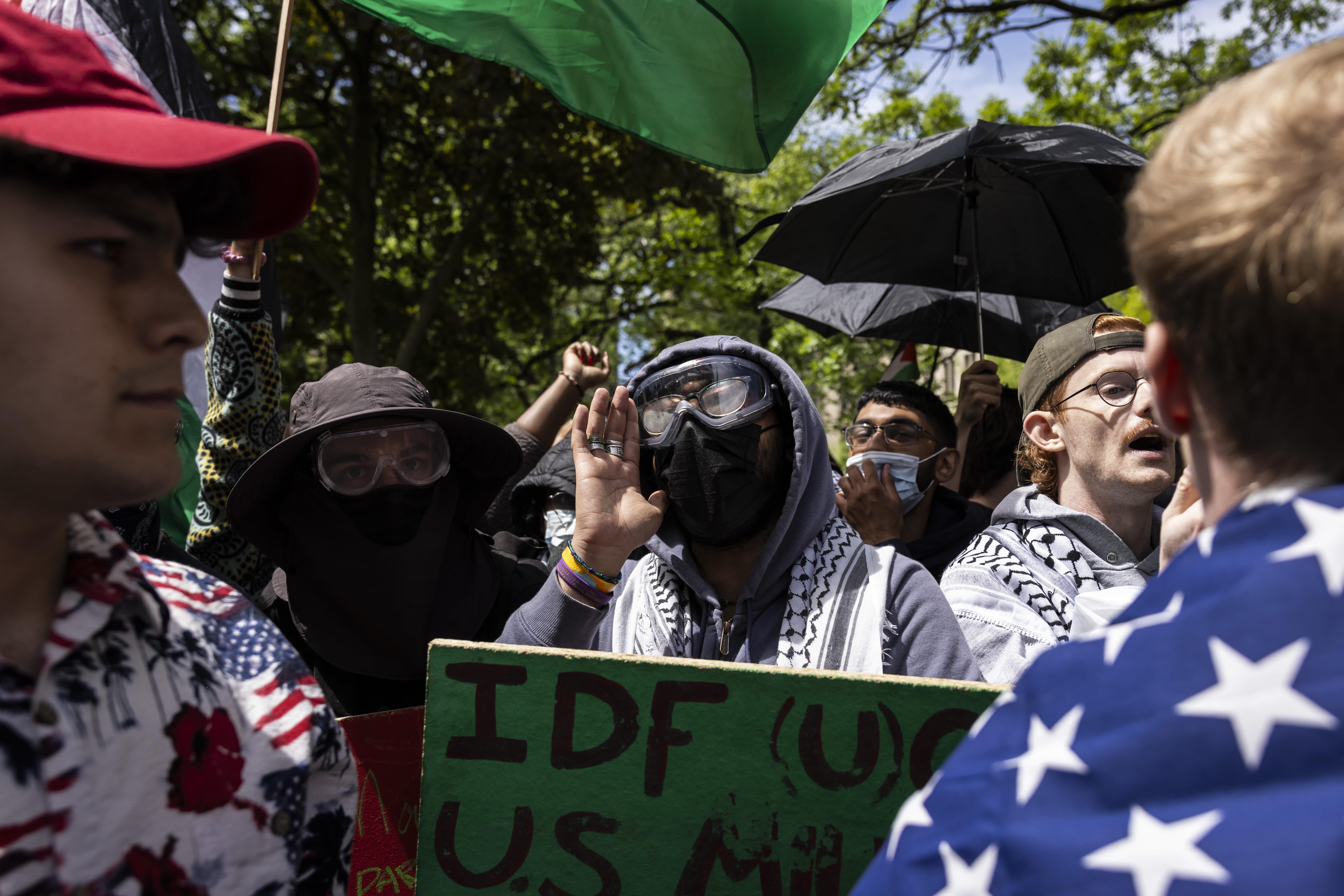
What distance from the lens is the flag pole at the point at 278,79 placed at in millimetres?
2713

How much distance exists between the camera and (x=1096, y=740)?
0.91 m

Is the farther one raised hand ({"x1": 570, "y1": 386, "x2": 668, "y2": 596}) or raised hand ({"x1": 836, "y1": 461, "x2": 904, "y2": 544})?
raised hand ({"x1": 836, "y1": 461, "x2": 904, "y2": 544})

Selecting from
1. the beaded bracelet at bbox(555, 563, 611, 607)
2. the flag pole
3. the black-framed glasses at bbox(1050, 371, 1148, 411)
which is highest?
the flag pole

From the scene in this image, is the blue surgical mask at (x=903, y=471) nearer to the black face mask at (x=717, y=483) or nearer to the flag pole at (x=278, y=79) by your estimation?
the black face mask at (x=717, y=483)

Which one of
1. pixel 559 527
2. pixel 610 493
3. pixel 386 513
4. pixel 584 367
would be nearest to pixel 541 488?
pixel 559 527

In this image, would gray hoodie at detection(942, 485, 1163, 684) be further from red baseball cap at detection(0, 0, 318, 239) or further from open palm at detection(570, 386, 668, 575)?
red baseball cap at detection(0, 0, 318, 239)

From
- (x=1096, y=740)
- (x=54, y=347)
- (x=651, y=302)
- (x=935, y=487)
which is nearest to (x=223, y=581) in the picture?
(x=54, y=347)

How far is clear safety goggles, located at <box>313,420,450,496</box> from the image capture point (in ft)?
9.43

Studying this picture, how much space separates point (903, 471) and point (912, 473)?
0.14 ft

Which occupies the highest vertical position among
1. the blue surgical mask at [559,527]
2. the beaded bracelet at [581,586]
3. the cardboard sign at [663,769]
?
the beaded bracelet at [581,586]

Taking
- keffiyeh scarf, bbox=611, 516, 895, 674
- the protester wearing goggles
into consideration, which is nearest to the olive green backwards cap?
keffiyeh scarf, bbox=611, 516, 895, 674

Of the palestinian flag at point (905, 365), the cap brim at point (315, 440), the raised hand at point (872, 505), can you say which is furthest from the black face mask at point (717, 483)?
the palestinian flag at point (905, 365)

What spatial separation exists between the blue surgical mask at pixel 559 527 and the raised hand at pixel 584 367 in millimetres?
661

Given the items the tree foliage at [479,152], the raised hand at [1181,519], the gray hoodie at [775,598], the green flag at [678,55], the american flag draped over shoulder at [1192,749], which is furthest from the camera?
the tree foliage at [479,152]
